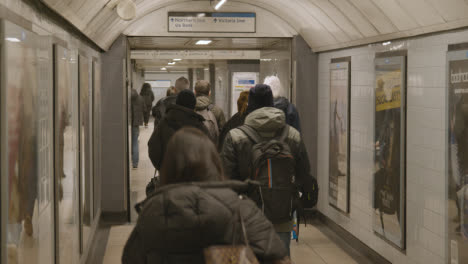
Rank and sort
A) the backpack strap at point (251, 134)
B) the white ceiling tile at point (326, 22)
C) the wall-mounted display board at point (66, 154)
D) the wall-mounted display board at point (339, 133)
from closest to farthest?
the wall-mounted display board at point (66, 154) < the backpack strap at point (251, 134) < the white ceiling tile at point (326, 22) < the wall-mounted display board at point (339, 133)

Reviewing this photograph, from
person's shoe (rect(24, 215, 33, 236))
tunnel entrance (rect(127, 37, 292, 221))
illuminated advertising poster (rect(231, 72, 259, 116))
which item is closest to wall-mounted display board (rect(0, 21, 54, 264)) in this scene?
person's shoe (rect(24, 215, 33, 236))

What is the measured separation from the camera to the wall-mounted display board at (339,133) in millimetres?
6637

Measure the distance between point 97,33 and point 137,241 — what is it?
161 inches

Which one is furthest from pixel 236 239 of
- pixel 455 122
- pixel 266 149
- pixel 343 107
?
pixel 343 107

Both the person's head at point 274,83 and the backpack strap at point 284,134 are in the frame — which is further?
the person's head at point 274,83

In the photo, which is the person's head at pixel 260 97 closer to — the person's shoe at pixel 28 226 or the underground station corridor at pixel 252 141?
the underground station corridor at pixel 252 141

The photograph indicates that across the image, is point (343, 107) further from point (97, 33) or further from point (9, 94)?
point (9, 94)

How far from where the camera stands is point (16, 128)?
2.43 meters

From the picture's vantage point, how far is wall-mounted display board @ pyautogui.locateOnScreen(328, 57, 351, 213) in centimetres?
664

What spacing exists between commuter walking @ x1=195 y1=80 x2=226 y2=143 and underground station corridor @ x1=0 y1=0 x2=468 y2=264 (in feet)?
0.07

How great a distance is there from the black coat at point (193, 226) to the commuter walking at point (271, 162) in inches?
60.2

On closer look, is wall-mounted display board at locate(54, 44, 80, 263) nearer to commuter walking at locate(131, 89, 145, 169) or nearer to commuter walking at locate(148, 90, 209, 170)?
commuter walking at locate(148, 90, 209, 170)

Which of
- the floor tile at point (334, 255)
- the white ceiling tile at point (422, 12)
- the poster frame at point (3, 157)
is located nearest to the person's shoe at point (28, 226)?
the poster frame at point (3, 157)

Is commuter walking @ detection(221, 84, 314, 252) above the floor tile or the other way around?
above
